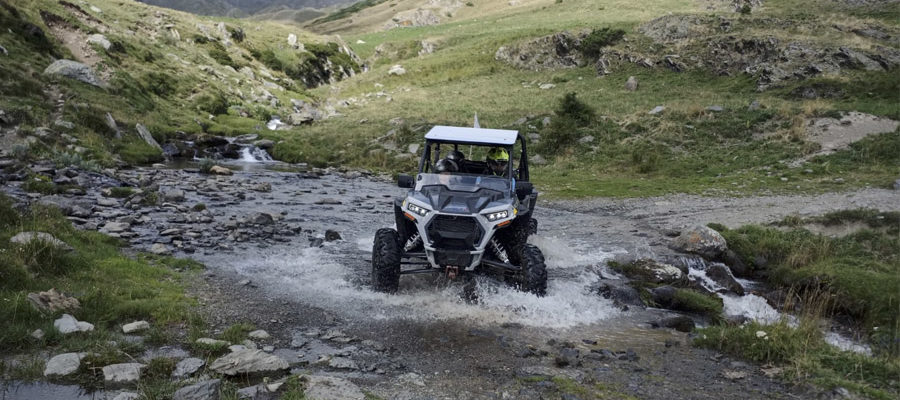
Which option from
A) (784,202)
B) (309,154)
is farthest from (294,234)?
(309,154)

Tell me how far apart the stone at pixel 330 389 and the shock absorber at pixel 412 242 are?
4094mm

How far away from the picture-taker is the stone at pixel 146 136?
2719 cm

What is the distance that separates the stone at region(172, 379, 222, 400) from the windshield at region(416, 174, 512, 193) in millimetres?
5474

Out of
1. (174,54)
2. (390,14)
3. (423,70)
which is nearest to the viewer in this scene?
(174,54)

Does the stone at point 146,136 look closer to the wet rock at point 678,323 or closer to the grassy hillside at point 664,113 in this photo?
the grassy hillside at point 664,113

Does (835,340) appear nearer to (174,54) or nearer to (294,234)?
(294,234)

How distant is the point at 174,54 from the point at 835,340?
50.8 meters

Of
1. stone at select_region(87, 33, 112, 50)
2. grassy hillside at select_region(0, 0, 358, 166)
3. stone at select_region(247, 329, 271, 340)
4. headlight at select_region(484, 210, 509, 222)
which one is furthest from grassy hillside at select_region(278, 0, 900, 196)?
stone at select_region(247, 329, 271, 340)

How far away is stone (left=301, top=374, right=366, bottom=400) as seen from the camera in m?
5.51

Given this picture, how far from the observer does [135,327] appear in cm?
704

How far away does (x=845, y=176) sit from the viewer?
20969mm

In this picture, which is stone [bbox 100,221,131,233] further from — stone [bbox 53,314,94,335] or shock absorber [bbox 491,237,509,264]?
shock absorber [bbox 491,237,509,264]

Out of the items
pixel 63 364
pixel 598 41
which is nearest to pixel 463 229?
pixel 63 364

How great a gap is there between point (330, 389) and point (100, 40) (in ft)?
138
